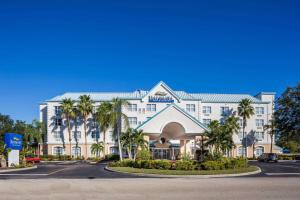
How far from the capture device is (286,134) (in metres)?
39.3

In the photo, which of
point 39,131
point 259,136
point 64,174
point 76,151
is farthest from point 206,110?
point 64,174

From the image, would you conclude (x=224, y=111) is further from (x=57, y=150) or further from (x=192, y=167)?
(x=192, y=167)

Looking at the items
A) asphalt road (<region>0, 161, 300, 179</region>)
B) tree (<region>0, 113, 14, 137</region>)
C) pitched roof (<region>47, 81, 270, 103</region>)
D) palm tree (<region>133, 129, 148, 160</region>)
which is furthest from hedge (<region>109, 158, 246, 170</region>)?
tree (<region>0, 113, 14, 137</region>)

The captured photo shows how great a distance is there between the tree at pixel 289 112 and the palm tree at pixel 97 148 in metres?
31.6

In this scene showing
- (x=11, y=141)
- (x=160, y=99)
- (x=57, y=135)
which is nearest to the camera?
(x=11, y=141)

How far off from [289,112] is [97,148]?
109 feet

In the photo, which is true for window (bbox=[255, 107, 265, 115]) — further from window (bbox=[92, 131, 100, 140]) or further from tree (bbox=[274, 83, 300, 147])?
window (bbox=[92, 131, 100, 140])

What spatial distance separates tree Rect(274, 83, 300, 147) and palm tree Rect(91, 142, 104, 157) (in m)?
31.6

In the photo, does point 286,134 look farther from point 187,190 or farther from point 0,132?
point 0,132

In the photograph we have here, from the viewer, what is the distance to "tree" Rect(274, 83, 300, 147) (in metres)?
37.4

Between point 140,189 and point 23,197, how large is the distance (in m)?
5.32

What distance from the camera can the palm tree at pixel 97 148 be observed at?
54287 millimetres

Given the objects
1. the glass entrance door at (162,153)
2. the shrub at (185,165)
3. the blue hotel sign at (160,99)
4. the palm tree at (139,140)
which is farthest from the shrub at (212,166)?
the blue hotel sign at (160,99)

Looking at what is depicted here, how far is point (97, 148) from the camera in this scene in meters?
54.4
